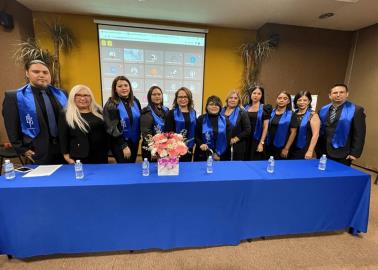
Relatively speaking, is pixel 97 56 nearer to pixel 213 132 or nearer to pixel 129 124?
pixel 129 124

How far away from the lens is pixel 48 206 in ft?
4.80

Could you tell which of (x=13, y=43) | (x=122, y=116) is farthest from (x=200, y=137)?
(x=13, y=43)

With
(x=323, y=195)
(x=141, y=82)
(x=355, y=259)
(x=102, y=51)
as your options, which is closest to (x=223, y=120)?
(x=323, y=195)

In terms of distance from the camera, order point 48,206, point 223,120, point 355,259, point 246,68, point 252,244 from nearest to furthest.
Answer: point 48,206, point 355,259, point 252,244, point 223,120, point 246,68

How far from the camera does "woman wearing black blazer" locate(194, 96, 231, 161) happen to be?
2.41 meters

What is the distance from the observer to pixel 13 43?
3.37 m

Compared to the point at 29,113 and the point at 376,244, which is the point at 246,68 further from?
the point at 29,113

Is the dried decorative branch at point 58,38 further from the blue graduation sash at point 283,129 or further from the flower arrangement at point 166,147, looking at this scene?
the blue graduation sash at point 283,129

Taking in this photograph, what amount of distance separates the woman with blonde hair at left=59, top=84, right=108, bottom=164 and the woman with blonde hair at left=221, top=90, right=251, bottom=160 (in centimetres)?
150

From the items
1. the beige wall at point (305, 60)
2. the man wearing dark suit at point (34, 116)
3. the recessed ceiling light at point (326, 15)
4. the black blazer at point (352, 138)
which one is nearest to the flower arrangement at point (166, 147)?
the man wearing dark suit at point (34, 116)

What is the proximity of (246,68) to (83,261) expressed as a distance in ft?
13.8

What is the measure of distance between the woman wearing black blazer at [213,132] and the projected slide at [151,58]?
6.36 ft

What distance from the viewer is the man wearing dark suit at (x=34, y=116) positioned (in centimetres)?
190

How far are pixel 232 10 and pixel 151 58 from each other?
5.57ft
